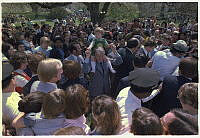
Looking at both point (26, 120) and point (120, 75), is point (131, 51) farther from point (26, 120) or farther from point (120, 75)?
point (26, 120)

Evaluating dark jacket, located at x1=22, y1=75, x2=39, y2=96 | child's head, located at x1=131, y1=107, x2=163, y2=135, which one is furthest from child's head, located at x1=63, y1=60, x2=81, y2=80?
child's head, located at x1=131, y1=107, x2=163, y2=135

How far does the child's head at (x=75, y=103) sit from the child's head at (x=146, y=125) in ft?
1.60

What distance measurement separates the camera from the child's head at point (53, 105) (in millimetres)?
1986

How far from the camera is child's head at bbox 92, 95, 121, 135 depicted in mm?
1834

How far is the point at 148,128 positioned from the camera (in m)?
1.69

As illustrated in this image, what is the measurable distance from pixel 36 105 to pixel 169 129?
1005mm

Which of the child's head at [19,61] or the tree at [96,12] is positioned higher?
the tree at [96,12]

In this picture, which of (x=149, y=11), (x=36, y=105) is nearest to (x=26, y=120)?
(x=36, y=105)

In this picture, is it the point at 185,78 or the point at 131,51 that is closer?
the point at 185,78

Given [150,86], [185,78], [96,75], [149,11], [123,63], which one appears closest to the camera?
[150,86]

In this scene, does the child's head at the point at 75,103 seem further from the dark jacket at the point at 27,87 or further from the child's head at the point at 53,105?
the dark jacket at the point at 27,87

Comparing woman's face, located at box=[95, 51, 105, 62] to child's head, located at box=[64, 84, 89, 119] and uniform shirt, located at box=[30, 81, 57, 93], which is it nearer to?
uniform shirt, located at box=[30, 81, 57, 93]

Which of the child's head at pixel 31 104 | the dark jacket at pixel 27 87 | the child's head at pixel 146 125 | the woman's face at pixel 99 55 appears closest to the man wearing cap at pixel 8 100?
the child's head at pixel 31 104

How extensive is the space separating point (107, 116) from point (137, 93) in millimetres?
565
